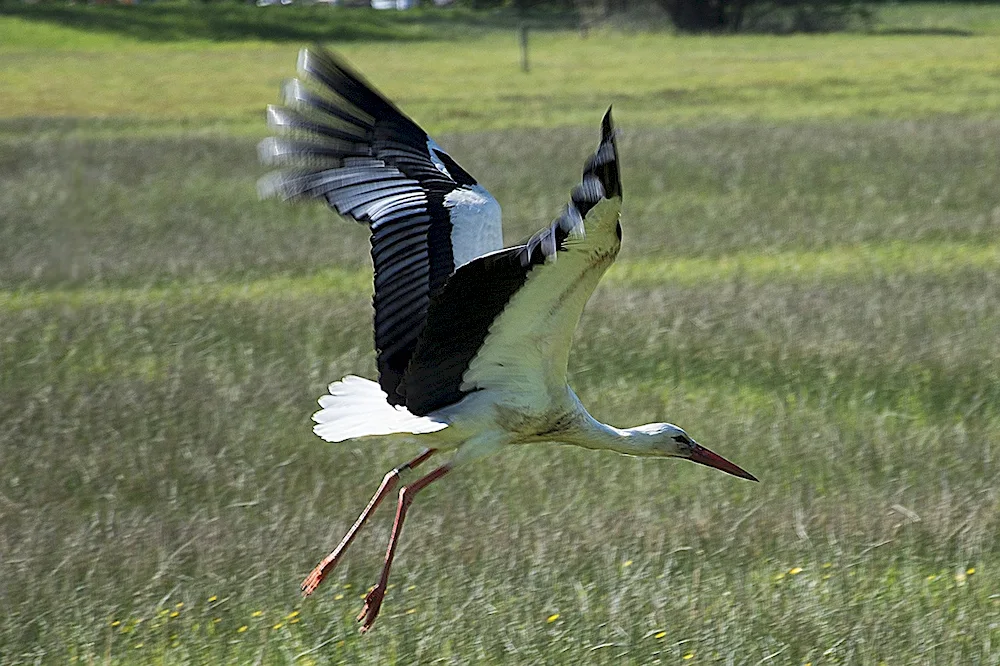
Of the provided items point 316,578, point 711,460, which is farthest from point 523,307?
point 711,460

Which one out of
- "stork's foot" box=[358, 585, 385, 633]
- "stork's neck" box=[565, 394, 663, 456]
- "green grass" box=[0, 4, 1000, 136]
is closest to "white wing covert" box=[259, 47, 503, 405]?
"stork's neck" box=[565, 394, 663, 456]

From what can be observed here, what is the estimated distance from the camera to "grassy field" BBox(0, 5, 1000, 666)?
4.59m

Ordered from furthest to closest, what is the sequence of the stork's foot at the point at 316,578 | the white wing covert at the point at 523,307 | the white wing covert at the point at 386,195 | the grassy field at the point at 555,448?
the white wing covert at the point at 386,195, the grassy field at the point at 555,448, the stork's foot at the point at 316,578, the white wing covert at the point at 523,307

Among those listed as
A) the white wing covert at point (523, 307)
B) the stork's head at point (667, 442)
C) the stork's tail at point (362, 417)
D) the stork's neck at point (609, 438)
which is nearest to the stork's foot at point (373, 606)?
the stork's tail at point (362, 417)

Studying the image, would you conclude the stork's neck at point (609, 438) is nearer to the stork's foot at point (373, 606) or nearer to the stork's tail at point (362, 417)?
the stork's tail at point (362, 417)

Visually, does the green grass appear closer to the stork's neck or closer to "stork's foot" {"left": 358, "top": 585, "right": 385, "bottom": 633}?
the stork's neck

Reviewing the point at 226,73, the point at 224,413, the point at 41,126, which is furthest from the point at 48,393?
the point at 226,73

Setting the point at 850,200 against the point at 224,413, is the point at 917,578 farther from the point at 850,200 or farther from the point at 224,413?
the point at 850,200

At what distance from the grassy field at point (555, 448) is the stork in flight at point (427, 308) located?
0.39 metres

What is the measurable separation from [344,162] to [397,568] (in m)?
1.28

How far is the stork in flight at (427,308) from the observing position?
4297 mm

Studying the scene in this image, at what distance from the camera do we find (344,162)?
5105mm

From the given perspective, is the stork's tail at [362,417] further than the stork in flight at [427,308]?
Yes

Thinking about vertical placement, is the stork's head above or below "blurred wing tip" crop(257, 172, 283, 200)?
below
